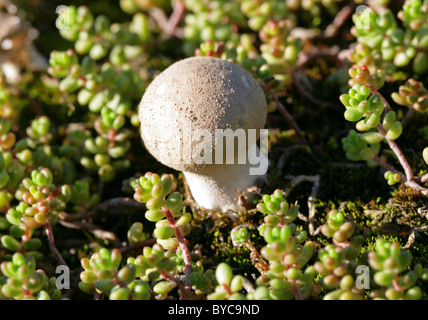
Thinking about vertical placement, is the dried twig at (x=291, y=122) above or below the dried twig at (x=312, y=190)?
above

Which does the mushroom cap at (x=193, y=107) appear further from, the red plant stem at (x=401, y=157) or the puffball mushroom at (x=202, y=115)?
the red plant stem at (x=401, y=157)

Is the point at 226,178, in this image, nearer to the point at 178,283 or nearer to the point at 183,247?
the point at 183,247

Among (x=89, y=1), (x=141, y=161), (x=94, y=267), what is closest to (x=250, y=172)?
(x=141, y=161)

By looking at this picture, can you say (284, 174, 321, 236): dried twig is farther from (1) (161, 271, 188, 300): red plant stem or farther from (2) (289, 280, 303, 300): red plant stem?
(1) (161, 271, 188, 300): red plant stem

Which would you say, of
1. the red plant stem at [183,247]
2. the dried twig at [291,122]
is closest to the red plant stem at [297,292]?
the red plant stem at [183,247]

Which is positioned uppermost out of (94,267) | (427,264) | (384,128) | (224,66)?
(224,66)

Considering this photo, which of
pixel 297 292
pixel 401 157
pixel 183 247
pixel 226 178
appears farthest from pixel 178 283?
pixel 401 157

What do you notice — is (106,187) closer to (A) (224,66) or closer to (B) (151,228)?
(B) (151,228)

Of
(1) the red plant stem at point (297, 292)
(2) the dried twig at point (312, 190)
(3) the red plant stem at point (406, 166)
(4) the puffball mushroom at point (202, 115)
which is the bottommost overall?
(2) the dried twig at point (312, 190)
